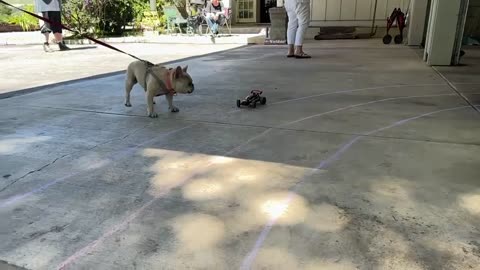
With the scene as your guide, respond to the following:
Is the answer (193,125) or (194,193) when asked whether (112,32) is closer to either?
(193,125)

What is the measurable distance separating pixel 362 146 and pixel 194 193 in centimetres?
141

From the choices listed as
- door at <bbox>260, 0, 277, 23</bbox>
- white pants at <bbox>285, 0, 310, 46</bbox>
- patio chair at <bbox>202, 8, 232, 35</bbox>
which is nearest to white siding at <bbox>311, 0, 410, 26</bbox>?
patio chair at <bbox>202, 8, 232, 35</bbox>

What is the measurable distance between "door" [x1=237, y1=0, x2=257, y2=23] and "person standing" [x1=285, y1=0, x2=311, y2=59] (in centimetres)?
884

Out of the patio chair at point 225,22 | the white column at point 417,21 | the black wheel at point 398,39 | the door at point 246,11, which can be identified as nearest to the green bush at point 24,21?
the patio chair at point 225,22

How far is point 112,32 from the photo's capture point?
50.6 feet

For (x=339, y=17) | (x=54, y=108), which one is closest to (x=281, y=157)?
(x=54, y=108)

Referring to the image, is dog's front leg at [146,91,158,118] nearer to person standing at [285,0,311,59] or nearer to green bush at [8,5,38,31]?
person standing at [285,0,311,59]

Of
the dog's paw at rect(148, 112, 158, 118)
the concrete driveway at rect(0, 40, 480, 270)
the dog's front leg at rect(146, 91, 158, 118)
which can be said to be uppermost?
the dog's front leg at rect(146, 91, 158, 118)

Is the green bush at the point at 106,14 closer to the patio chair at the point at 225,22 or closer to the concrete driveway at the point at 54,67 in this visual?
the patio chair at the point at 225,22

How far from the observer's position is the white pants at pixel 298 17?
773cm

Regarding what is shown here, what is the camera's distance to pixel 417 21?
33.2ft

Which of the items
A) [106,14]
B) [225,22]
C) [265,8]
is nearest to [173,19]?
[225,22]

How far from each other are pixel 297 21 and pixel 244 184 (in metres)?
6.37

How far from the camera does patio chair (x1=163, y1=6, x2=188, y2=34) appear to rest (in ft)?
45.8
